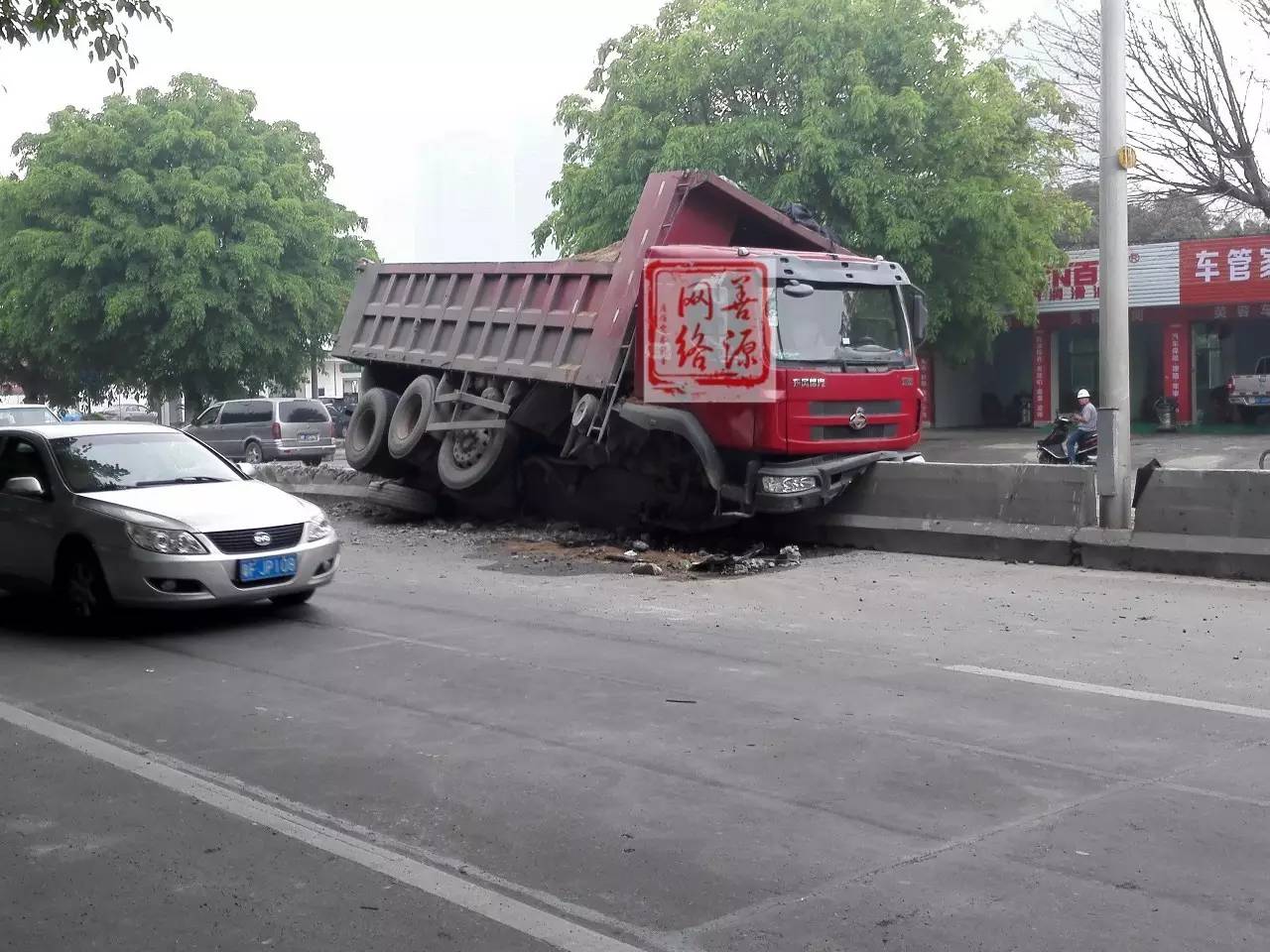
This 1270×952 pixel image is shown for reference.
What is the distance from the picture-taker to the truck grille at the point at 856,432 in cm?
1309

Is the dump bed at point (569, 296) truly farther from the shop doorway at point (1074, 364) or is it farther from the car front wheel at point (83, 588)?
the shop doorway at point (1074, 364)

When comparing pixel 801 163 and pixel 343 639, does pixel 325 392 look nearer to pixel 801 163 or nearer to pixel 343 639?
pixel 801 163

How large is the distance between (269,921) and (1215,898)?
2.95 m

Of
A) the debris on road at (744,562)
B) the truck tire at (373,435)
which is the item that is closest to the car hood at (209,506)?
the debris on road at (744,562)

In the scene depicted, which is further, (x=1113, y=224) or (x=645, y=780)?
(x=1113, y=224)

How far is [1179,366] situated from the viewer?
34281 mm

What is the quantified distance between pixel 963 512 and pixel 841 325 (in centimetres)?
210

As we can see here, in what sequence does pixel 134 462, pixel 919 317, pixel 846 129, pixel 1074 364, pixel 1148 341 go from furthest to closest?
pixel 1074 364 < pixel 1148 341 < pixel 846 129 < pixel 919 317 < pixel 134 462

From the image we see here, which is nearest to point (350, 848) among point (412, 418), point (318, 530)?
point (318, 530)

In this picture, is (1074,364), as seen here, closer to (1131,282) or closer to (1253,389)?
(1131,282)

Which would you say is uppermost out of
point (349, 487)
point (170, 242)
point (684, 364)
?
point (170, 242)

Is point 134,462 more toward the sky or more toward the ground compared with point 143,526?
more toward the sky

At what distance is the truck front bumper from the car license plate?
4863 millimetres

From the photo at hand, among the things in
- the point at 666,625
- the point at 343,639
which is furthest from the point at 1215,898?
the point at 343,639
